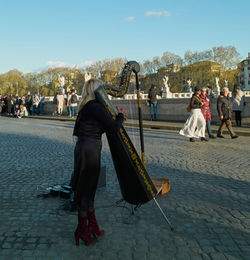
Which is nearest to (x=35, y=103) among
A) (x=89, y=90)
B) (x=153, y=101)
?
(x=153, y=101)

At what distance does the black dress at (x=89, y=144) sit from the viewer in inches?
128

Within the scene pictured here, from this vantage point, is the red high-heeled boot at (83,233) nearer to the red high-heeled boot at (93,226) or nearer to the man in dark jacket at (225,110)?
the red high-heeled boot at (93,226)

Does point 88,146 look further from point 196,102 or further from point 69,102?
point 69,102

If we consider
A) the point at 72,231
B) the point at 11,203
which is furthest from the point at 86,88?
the point at 11,203

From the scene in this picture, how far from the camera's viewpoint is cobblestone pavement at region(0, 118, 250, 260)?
3.16m

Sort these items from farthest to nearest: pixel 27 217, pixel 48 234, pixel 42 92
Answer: pixel 42 92
pixel 27 217
pixel 48 234

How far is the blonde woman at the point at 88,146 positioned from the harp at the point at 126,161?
0.27ft

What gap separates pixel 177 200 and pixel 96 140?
6.09 feet

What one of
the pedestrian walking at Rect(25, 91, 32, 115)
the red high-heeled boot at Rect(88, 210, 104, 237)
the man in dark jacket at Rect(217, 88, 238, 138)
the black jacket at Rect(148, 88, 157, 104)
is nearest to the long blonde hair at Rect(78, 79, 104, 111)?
the red high-heeled boot at Rect(88, 210, 104, 237)

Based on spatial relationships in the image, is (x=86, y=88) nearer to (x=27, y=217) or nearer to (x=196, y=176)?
(x=27, y=217)

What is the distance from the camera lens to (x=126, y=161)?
3.39 meters

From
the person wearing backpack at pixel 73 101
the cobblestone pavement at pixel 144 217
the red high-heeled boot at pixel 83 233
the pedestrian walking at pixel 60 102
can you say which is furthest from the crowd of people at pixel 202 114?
the pedestrian walking at pixel 60 102

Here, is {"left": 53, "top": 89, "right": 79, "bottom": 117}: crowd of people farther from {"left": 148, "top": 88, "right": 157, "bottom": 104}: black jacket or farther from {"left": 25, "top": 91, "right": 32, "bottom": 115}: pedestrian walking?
{"left": 148, "top": 88, "right": 157, "bottom": 104}: black jacket

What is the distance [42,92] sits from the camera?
109312 millimetres
